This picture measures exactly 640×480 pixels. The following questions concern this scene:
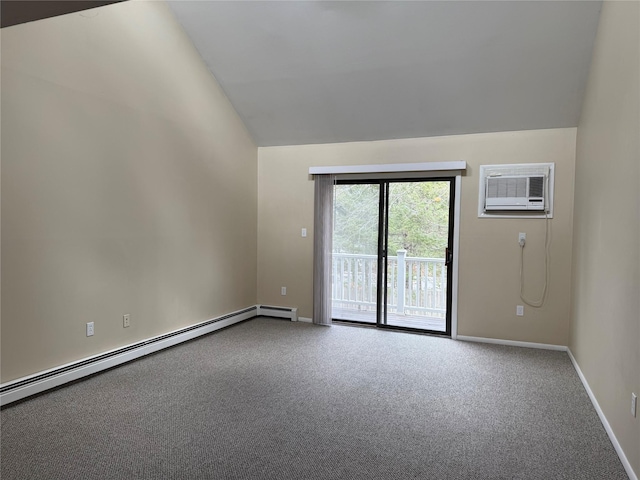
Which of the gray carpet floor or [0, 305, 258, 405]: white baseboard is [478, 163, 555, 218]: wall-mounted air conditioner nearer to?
the gray carpet floor

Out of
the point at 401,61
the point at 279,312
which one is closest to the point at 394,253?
the point at 279,312

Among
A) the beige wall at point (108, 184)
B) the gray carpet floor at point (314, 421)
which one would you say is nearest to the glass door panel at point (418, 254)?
Answer: the gray carpet floor at point (314, 421)

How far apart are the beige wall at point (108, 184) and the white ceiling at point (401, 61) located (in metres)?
0.57

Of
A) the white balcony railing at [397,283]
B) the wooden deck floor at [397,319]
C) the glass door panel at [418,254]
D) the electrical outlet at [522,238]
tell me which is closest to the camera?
the electrical outlet at [522,238]

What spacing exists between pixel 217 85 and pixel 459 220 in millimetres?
3235

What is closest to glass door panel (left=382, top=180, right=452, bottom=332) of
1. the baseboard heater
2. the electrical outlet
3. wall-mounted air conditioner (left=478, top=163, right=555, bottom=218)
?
wall-mounted air conditioner (left=478, top=163, right=555, bottom=218)

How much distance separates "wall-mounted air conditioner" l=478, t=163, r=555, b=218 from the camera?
165 inches

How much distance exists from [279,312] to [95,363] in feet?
8.21

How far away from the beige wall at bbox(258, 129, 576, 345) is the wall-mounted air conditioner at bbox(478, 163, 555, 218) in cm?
7

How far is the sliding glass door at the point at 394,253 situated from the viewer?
190 inches

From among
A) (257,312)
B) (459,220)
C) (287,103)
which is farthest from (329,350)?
(287,103)

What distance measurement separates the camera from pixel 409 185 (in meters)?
4.89

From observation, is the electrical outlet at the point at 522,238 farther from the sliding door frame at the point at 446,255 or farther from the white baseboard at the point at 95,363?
the white baseboard at the point at 95,363

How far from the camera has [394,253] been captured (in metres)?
5.16
